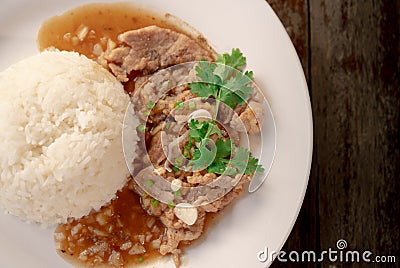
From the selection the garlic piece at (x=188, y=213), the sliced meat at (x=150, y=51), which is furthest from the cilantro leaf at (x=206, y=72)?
the garlic piece at (x=188, y=213)

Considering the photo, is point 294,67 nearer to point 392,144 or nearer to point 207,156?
→ point 207,156

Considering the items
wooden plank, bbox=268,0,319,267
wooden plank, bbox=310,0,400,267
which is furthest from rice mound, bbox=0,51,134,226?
wooden plank, bbox=310,0,400,267

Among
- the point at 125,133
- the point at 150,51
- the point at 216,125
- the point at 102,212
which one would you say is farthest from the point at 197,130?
the point at 102,212

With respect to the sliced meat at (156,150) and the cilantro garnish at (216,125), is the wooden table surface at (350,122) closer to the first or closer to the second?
the cilantro garnish at (216,125)

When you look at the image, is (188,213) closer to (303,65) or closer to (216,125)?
(216,125)

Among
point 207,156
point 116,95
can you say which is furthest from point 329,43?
point 116,95
